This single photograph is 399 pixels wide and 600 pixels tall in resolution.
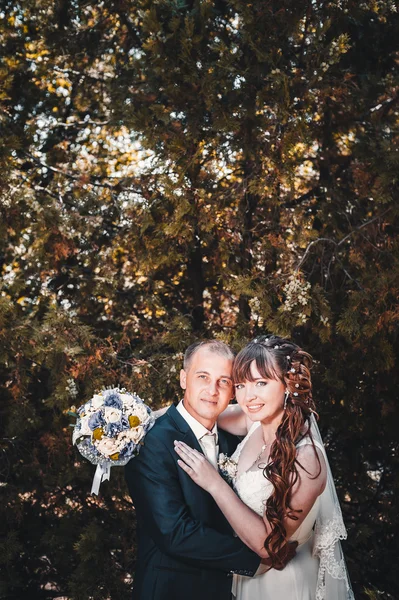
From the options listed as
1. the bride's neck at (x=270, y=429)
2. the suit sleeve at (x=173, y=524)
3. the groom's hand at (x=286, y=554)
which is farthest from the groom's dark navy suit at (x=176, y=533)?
the bride's neck at (x=270, y=429)

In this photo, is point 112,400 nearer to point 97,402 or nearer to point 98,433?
point 97,402

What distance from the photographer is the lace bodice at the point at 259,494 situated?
3121mm

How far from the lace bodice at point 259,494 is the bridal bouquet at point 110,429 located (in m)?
0.55

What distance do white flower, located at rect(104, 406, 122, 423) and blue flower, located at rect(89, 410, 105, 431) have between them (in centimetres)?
2

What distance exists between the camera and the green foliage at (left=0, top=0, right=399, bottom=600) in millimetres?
4961

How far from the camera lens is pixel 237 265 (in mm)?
5656

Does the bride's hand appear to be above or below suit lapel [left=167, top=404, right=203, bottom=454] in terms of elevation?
below

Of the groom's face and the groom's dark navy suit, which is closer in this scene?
the groom's dark navy suit

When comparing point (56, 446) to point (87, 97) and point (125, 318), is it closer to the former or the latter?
point (125, 318)

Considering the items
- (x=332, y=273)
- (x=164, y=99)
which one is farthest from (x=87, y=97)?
(x=332, y=273)

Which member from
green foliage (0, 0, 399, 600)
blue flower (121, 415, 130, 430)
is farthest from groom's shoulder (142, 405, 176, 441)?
green foliage (0, 0, 399, 600)

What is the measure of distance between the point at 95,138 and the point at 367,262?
297cm

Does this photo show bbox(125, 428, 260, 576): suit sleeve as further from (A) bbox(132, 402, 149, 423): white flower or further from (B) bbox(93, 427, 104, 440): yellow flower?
(B) bbox(93, 427, 104, 440): yellow flower

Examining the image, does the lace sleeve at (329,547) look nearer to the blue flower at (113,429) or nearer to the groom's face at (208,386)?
the groom's face at (208,386)
